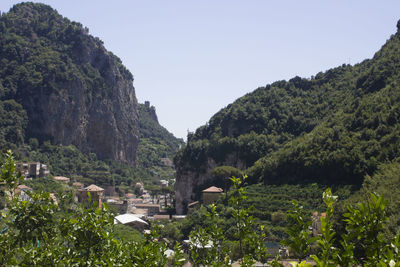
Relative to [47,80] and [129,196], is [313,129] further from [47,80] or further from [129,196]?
[47,80]

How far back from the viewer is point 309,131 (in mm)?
72812

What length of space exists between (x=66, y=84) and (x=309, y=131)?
62.8m

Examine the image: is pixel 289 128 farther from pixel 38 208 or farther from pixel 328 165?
pixel 38 208

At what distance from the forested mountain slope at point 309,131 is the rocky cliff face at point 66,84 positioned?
37.5 metres

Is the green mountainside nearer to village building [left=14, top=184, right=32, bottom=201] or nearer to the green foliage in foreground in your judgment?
the green foliage in foreground

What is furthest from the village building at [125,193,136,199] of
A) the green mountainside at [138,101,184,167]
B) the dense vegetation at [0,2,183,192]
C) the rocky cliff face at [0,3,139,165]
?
the green mountainside at [138,101,184,167]

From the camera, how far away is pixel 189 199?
7338 centimetres

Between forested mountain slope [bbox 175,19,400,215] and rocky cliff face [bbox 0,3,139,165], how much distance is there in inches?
1475

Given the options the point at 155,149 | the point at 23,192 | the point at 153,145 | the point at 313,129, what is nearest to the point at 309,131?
the point at 313,129

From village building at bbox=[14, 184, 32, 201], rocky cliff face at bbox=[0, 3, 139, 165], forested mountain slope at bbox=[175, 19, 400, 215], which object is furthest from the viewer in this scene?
rocky cliff face at bbox=[0, 3, 139, 165]

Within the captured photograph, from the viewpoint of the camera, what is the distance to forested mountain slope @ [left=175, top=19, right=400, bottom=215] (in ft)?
149

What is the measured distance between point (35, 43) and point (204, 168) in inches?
2694

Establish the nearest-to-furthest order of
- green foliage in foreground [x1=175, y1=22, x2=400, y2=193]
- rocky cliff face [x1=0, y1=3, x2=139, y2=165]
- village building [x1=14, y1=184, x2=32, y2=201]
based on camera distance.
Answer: village building [x1=14, y1=184, x2=32, y2=201], green foliage in foreground [x1=175, y1=22, x2=400, y2=193], rocky cliff face [x1=0, y1=3, x2=139, y2=165]

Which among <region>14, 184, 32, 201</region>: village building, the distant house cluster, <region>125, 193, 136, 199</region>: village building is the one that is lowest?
<region>125, 193, 136, 199</region>: village building
